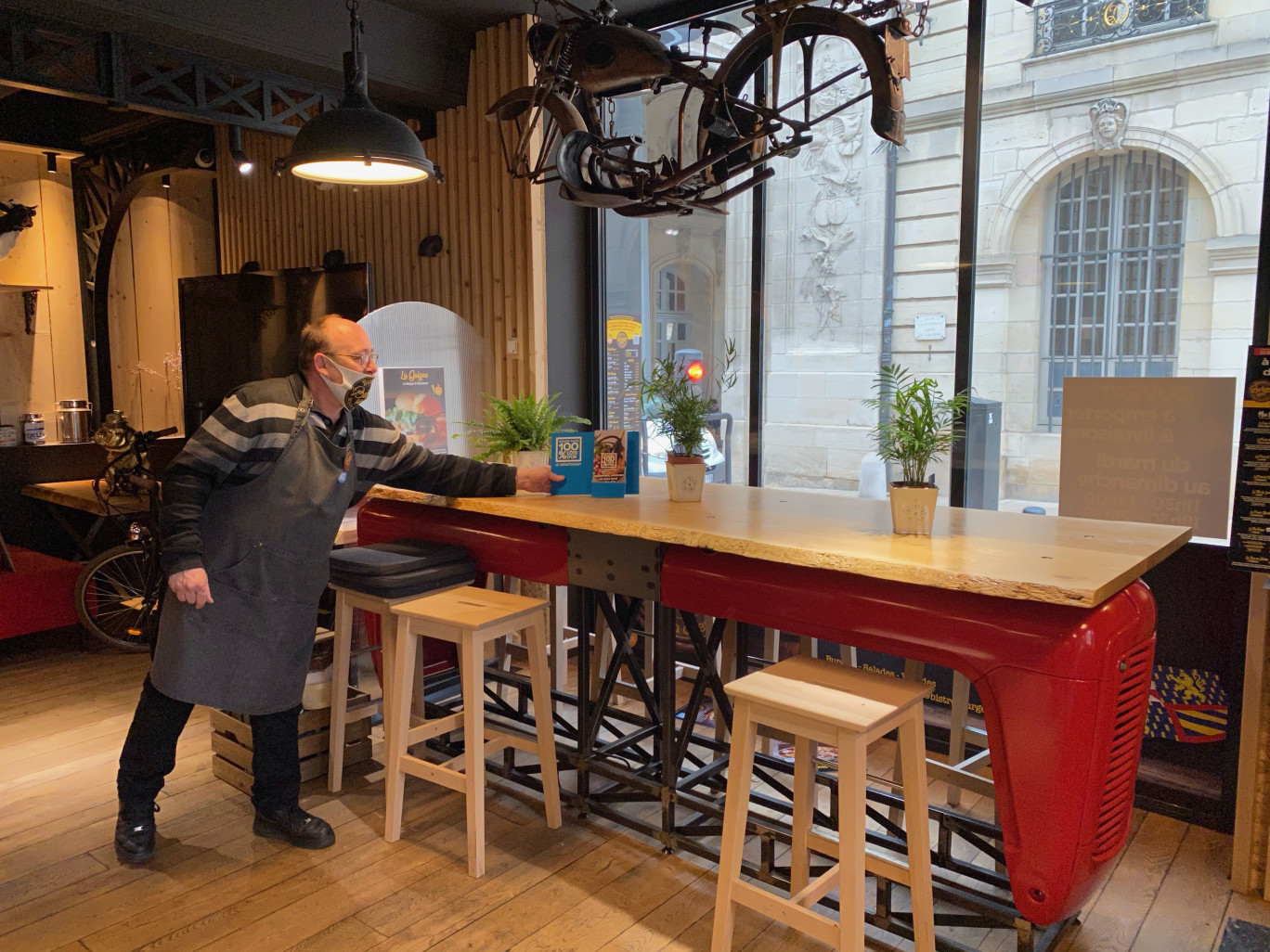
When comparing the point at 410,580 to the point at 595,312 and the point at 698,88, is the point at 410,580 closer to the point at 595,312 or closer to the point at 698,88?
the point at 698,88

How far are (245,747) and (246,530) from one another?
3.25 ft

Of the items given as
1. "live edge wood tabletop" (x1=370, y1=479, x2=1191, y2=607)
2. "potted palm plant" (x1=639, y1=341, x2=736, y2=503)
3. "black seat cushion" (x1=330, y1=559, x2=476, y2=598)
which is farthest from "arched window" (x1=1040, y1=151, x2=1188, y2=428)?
"black seat cushion" (x1=330, y1=559, x2=476, y2=598)

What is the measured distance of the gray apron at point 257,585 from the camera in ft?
8.70

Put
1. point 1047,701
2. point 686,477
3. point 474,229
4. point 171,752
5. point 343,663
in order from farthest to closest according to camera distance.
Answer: point 474,229
point 343,663
point 686,477
point 171,752
point 1047,701

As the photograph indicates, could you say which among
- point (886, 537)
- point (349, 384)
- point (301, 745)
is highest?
point (349, 384)

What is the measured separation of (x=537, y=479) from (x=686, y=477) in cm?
51

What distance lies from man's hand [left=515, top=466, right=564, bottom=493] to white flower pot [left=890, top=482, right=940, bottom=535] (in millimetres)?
1177

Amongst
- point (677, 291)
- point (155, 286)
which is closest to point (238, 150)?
point (677, 291)

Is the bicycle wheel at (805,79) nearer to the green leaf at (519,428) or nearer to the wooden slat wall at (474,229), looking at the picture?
the green leaf at (519,428)

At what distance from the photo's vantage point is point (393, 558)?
3.02m

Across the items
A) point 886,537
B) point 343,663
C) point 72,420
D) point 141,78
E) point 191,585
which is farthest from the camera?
point 72,420

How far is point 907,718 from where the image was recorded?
2.05 m

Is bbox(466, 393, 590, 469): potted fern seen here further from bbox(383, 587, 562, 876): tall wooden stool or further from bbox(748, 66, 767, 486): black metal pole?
bbox(748, 66, 767, 486): black metal pole

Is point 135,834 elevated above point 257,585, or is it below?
below
